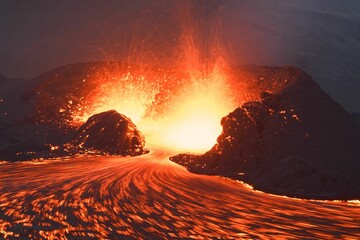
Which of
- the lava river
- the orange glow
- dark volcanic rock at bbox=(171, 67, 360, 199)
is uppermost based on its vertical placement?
the orange glow

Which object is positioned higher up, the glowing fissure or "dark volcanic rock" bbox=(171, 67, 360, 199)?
the glowing fissure

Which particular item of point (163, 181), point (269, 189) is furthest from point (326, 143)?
point (163, 181)

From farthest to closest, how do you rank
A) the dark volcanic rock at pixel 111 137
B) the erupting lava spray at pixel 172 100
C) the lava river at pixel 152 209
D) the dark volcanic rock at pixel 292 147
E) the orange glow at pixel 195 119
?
the erupting lava spray at pixel 172 100
the orange glow at pixel 195 119
the dark volcanic rock at pixel 111 137
the dark volcanic rock at pixel 292 147
the lava river at pixel 152 209

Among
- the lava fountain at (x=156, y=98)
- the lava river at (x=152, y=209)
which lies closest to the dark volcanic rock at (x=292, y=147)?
the lava river at (x=152, y=209)

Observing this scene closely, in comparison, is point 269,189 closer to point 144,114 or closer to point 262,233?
point 262,233

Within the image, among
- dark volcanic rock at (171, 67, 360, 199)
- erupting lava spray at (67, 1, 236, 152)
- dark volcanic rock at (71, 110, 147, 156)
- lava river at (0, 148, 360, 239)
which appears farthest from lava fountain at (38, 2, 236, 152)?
lava river at (0, 148, 360, 239)

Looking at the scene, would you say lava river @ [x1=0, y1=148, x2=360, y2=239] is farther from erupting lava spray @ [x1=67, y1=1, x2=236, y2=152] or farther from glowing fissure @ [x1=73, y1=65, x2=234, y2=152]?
glowing fissure @ [x1=73, y1=65, x2=234, y2=152]

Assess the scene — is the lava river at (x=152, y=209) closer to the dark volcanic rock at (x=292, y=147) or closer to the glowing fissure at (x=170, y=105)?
the dark volcanic rock at (x=292, y=147)
